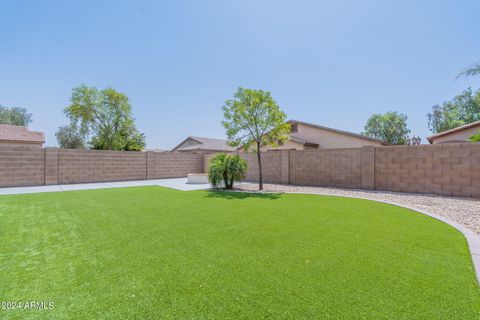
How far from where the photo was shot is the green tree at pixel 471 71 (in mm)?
6282

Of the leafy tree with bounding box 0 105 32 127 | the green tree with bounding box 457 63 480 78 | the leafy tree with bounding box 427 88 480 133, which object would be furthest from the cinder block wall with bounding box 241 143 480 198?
the leafy tree with bounding box 0 105 32 127

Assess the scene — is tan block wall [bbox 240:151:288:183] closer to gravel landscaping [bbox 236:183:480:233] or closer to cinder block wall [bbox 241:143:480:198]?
cinder block wall [bbox 241:143:480:198]

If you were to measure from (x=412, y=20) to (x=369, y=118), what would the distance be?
34549 millimetres

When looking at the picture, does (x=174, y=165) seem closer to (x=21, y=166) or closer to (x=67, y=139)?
(x=21, y=166)

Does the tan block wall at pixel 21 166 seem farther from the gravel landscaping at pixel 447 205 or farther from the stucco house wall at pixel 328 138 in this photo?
the stucco house wall at pixel 328 138

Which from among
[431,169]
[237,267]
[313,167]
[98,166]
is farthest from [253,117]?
[98,166]

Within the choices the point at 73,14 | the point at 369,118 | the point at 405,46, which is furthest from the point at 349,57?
the point at 369,118

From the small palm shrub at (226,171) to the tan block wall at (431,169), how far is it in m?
6.58

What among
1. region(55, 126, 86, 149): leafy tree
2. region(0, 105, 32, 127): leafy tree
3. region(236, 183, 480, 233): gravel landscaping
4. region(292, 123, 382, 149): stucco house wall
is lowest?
region(236, 183, 480, 233): gravel landscaping

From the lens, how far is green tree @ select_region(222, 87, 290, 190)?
1157 centimetres

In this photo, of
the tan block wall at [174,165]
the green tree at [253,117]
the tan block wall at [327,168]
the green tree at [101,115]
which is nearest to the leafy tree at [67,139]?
the green tree at [101,115]

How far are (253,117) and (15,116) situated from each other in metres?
44.4

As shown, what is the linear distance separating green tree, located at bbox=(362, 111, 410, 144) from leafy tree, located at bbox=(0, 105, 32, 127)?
5726 cm

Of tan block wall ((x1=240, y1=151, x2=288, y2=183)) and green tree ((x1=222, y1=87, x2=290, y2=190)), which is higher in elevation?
green tree ((x1=222, y1=87, x2=290, y2=190))
